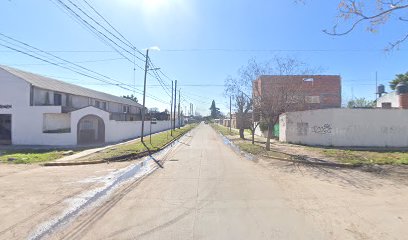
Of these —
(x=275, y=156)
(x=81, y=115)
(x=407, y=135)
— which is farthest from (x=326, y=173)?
(x=81, y=115)

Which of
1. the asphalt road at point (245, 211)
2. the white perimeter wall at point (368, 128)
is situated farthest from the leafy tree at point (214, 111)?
the asphalt road at point (245, 211)

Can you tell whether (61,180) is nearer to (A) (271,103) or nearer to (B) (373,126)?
(A) (271,103)

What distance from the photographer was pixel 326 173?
46.3ft

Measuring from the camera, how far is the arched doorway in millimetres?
32531

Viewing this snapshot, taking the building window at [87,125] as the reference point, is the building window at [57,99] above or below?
above

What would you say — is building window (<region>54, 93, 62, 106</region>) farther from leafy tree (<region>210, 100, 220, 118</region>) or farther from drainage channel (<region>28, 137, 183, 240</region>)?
leafy tree (<region>210, 100, 220, 118</region>)

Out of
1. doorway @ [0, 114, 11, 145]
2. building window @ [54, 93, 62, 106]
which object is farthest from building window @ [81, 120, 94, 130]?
doorway @ [0, 114, 11, 145]

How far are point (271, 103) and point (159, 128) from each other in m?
46.4

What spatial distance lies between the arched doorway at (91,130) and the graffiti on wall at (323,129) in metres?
19.0

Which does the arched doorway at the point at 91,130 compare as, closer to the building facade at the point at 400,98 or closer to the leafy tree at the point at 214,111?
the building facade at the point at 400,98

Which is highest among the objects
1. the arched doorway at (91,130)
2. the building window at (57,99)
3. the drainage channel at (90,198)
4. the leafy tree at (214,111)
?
the leafy tree at (214,111)

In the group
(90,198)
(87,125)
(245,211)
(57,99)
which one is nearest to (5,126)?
(57,99)

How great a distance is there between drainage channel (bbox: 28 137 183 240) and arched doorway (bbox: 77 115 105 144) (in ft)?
58.0

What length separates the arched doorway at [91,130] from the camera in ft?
107
